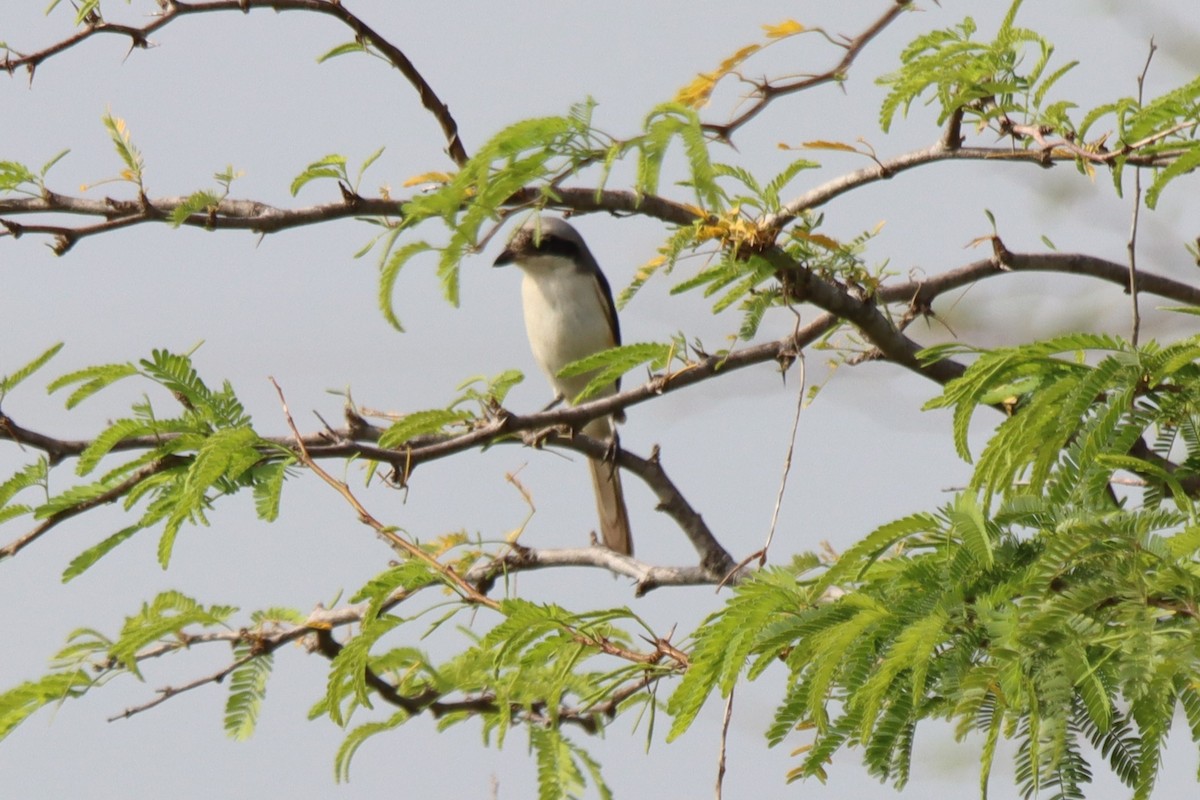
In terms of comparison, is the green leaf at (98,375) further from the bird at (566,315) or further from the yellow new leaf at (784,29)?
the bird at (566,315)

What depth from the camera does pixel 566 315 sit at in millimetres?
9656

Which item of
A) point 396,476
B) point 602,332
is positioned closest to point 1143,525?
point 396,476

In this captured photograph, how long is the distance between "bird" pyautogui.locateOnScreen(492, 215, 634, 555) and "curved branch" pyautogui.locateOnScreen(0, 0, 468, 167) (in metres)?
4.80

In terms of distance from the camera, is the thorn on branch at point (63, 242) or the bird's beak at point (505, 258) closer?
the thorn on branch at point (63, 242)

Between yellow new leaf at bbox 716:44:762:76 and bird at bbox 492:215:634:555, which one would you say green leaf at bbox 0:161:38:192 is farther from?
bird at bbox 492:215:634:555

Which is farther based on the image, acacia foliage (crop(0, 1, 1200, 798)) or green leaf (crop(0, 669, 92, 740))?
green leaf (crop(0, 669, 92, 740))

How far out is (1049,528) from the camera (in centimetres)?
300

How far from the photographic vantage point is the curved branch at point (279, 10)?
4316mm

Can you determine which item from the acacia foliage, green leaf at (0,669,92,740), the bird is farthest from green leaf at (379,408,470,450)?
the bird

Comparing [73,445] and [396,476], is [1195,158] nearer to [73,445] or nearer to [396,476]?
[396,476]

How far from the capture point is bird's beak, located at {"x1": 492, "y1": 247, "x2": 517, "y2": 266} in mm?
9586

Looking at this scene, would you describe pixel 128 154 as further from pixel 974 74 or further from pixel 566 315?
pixel 566 315

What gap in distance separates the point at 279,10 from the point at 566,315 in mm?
5213

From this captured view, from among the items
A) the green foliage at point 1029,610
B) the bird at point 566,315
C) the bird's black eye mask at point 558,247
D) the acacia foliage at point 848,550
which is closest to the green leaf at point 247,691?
the acacia foliage at point 848,550
